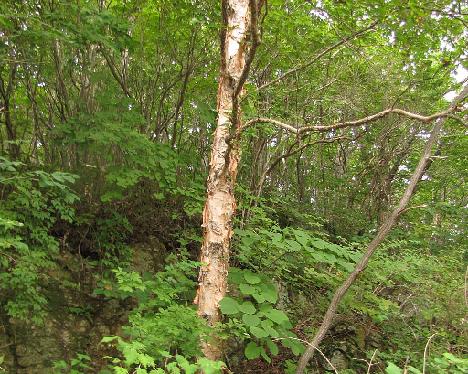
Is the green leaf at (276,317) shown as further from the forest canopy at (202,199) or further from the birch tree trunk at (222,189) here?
the birch tree trunk at (222,189)

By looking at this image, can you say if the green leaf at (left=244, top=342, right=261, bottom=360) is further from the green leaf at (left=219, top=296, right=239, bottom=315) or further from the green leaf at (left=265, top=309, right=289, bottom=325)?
the green leaf at (left=219, top=296, right=239, bottom=315)

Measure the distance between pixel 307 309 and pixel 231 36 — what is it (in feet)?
12.0

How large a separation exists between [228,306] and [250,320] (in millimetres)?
235

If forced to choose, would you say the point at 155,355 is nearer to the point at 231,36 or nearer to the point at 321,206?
the point at 231,36

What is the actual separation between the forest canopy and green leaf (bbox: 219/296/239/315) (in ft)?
0.08

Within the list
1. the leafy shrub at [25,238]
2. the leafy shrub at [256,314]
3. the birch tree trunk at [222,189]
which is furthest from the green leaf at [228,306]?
the leafy shrub at [25,238]

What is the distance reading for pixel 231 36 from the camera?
12.2ft

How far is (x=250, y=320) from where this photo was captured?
338 centimetres

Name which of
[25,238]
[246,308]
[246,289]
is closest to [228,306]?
[246,308]

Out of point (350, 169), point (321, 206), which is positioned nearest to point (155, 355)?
point (321, 206)

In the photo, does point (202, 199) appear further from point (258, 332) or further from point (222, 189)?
point (258, 332)

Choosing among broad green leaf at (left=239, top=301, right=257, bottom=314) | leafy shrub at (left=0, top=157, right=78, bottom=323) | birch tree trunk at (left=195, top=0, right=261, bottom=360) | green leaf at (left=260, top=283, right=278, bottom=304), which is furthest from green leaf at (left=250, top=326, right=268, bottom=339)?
leafy shrub at (left=0, top=157, right=78, bottom=323)

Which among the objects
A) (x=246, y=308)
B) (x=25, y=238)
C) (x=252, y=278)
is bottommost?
(x=246, y=308)

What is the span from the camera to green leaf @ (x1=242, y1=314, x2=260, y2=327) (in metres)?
3.35
